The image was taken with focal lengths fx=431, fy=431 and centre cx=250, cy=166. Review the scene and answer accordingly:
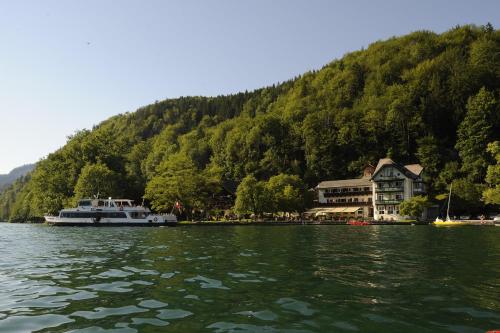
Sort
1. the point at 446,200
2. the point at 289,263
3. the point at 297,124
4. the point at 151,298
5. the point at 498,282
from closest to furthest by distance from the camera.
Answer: the point at 151,298
the point at 498,282
the point at 289,263
the point at 446,200
the point at 297,124

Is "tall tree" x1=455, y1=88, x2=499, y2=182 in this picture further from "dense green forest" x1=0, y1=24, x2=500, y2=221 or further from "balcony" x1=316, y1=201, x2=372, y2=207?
"balcony" x1=316, y1=201, x2=372, y2=207

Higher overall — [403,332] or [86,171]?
[86,171]

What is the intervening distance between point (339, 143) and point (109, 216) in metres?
74.1

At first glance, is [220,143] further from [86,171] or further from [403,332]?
[403,332]

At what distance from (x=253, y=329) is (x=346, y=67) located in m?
172

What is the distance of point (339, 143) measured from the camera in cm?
13325

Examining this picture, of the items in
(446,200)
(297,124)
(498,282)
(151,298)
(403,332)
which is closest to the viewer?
(403,332)

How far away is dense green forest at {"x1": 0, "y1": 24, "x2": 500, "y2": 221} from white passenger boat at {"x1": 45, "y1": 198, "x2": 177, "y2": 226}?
462 inches

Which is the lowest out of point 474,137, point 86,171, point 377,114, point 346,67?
point 86,171

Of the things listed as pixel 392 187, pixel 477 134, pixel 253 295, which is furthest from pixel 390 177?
pixel 253 295

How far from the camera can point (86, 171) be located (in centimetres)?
10850

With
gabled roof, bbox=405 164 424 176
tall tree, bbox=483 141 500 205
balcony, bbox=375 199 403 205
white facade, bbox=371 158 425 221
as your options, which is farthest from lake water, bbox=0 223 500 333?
gabled roof, bbox=405 164 424 176

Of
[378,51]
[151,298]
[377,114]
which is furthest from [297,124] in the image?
[151,298]

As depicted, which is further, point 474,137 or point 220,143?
point 220,143
